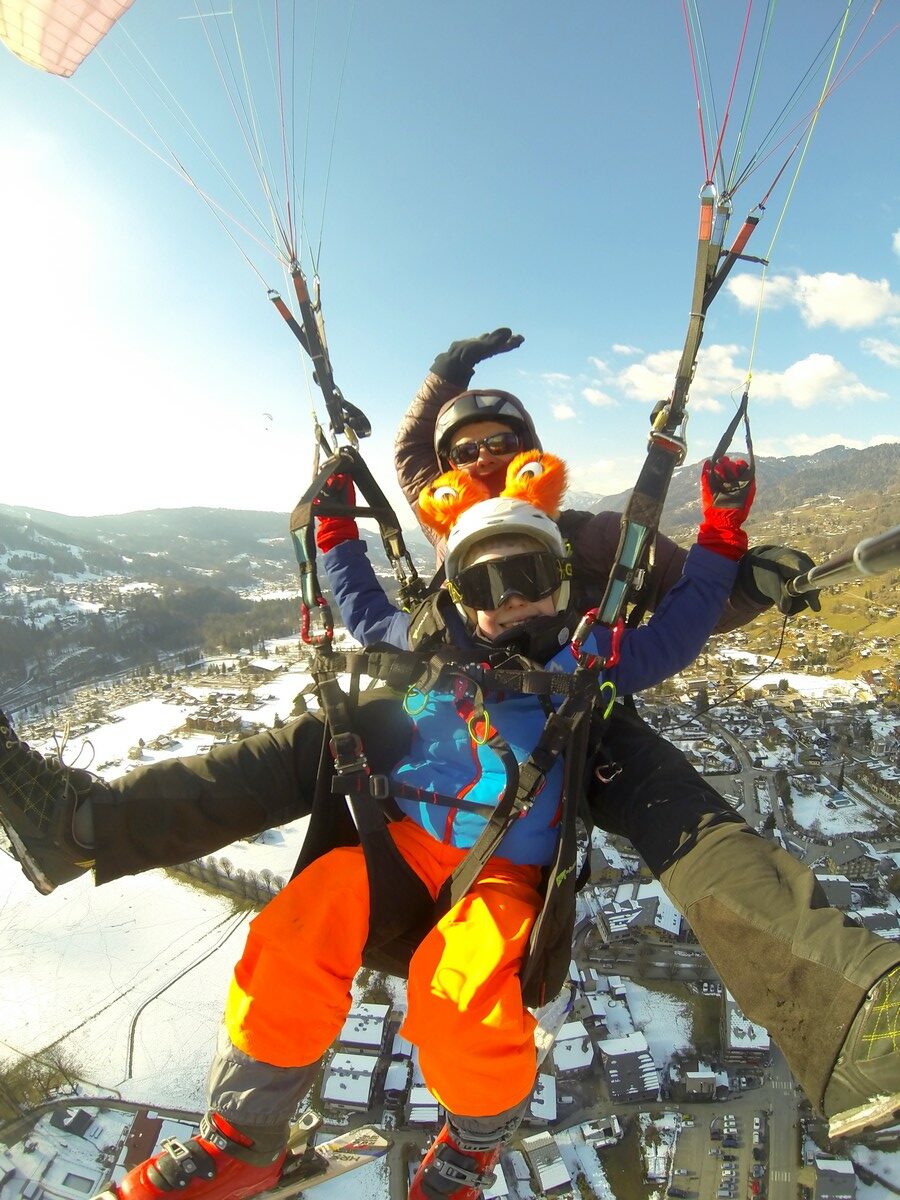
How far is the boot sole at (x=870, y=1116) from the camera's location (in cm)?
119

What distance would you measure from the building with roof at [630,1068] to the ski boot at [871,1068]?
1514 centimetres

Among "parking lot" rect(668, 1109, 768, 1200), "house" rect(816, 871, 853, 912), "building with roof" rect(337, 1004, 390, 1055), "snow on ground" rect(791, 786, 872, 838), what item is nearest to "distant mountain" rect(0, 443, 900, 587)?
"snow on ground" rect(791, 786, 872, 838)

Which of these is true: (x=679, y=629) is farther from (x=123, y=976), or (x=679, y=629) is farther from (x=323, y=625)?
(x=123, y=976)

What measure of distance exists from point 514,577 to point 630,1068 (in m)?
15.7

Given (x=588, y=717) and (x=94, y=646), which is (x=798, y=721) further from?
(x=94, y=646)

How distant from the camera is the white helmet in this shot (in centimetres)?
216

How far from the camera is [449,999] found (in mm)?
1745

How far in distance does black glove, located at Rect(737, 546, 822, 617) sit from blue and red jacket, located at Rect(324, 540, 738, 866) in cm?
8

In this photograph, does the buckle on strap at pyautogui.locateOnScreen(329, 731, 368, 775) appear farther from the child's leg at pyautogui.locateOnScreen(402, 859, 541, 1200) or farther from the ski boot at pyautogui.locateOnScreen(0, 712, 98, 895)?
the ski boot at pyautogui.locateOnScreen(0, 712, 98, 895)

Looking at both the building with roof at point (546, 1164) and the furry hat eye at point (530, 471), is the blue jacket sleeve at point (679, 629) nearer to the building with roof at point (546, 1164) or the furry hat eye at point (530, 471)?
the furry hat eye at point (530, 471)

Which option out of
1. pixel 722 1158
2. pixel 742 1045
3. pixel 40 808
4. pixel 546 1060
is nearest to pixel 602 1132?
pixel 722 1158

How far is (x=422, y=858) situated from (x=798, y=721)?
1476 inches

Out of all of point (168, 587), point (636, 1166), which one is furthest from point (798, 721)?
point (168, 587)

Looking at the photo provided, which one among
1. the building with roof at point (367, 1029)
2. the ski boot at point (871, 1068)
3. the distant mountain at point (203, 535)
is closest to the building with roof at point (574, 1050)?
the building with roof at point (367, 1029)
